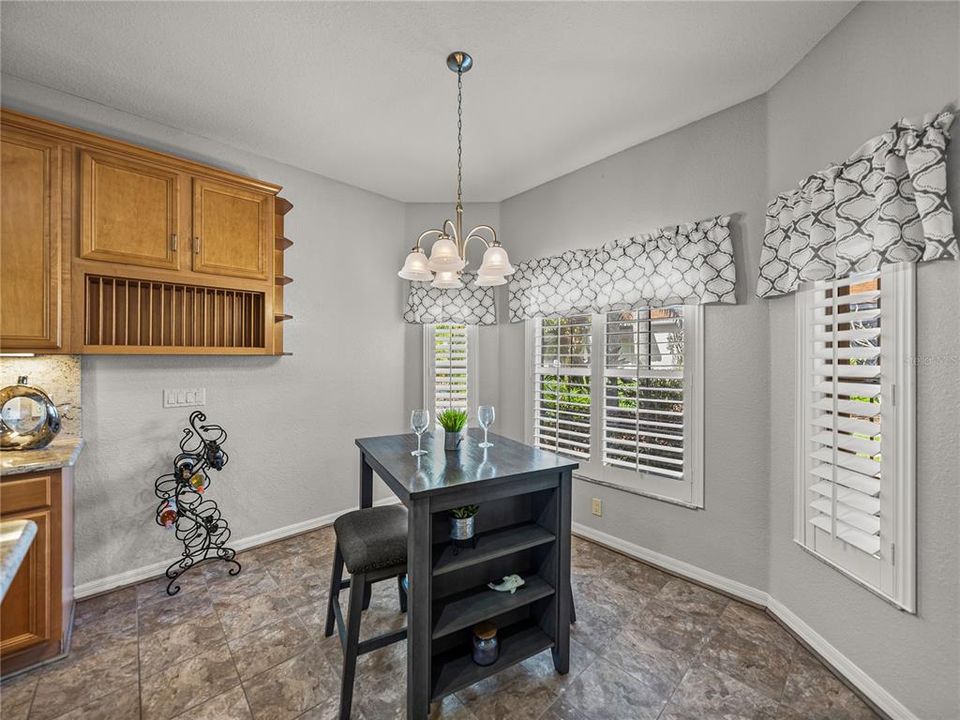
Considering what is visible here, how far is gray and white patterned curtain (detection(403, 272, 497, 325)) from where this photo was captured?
12.3 ft

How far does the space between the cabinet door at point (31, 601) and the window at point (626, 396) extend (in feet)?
9.60

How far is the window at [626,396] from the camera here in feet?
8.63

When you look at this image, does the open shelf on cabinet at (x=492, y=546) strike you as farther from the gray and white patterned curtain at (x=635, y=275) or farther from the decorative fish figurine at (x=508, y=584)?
the gray and white patterned curtain at (x=635, y=275)

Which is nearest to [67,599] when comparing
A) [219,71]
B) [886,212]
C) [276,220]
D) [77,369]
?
[77,369]

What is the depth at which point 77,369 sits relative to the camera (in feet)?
7.86

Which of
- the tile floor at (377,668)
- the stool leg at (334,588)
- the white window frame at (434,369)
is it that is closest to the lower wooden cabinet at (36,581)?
the tile floor at (377,668)

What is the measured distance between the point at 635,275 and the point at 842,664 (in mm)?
2209

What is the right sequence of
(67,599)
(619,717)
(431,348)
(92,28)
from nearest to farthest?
(619,717) → (92,28) → (67,599) → (431,348)

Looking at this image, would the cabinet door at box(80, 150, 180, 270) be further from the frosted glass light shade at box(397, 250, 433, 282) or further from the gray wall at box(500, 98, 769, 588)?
the gray wall at box(500, 98, 769, 588)

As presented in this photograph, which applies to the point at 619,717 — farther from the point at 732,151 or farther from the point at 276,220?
the point at 276,220

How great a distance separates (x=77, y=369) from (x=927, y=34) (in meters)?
4.23

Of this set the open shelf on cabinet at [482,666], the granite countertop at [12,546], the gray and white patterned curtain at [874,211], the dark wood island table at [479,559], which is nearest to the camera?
the granite countertop at [12,546]

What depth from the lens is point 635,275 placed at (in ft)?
9.23

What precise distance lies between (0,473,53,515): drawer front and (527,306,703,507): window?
2907 mm
